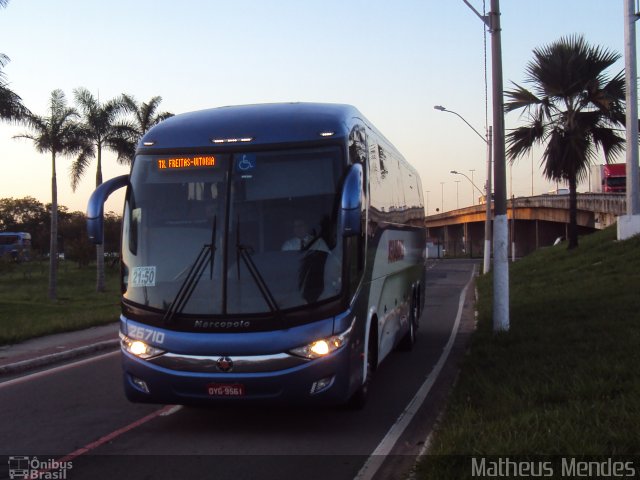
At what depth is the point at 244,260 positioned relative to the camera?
22.6 feet

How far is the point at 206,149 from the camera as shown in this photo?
24.0 feet

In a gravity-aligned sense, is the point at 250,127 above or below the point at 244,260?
above

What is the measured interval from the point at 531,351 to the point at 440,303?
13842 millimetres

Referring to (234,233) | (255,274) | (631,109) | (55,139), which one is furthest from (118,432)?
(55,139)

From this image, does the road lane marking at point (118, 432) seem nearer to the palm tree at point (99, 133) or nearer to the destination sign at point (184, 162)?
the destination sign at point (184, 162)

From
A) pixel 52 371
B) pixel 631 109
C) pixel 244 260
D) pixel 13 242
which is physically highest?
pixel 631 109

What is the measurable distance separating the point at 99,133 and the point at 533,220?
51.5 m

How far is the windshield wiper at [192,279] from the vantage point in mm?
6867

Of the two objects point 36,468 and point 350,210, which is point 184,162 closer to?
point 350,210

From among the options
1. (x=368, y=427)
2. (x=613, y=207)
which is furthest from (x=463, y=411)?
(x=613, y=207)

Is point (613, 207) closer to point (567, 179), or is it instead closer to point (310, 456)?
point (567, 179)

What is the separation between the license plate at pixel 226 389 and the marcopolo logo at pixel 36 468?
1349 mm

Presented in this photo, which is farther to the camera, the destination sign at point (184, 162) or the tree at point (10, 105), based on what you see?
the tree at point (10, 105)

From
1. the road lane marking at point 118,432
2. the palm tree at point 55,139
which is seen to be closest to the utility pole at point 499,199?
the road lane marking at point 118,432
